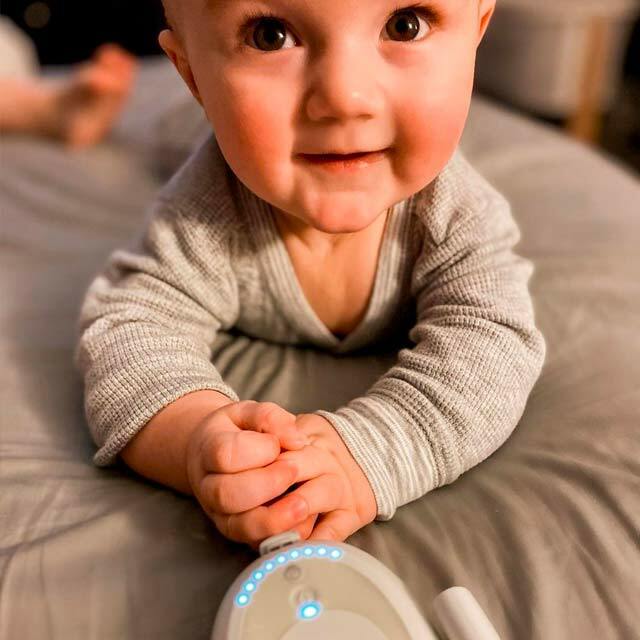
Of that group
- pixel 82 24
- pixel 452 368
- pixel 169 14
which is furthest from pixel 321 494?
pixel 82 24

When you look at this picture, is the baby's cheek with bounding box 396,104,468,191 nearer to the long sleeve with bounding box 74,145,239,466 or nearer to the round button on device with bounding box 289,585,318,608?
the long sleeve with bounding box 74,145,239,466

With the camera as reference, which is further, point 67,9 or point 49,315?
point 67,9

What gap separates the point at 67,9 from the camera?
1.97 m

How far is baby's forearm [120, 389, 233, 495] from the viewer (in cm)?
53

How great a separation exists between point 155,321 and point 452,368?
0.78 feet

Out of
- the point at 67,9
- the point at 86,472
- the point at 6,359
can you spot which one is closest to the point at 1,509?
the point at 86,472

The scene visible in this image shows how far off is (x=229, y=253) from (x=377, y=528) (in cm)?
27

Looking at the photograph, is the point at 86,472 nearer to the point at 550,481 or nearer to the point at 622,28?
the point at 550,481

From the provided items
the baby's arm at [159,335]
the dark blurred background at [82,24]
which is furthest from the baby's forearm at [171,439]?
the dark blurred background at [82,24]

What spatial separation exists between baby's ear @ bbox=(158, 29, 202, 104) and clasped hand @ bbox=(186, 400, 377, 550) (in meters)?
0.25

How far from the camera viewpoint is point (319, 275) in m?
0.68

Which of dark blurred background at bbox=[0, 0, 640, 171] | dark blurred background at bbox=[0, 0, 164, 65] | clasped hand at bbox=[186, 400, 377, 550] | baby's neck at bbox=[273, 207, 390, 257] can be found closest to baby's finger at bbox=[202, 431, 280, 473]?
clasped hand at bbox=[186, 400, 377, 550]

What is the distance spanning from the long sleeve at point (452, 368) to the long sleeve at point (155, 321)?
0.39 feet

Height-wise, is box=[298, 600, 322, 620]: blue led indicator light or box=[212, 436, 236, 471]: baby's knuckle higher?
box=[212, 436, 236, 471]: baby's knuckle
